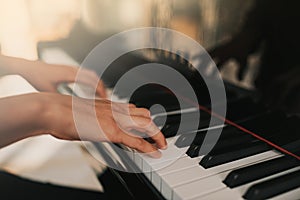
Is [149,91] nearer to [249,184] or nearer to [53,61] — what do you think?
[53,61]

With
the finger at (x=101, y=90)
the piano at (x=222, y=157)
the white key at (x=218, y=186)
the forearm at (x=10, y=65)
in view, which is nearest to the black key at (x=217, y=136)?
the piano at (x=222, y=157)

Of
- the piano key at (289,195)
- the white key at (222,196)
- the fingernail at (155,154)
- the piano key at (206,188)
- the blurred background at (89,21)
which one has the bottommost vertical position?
the piano key at (289,195)

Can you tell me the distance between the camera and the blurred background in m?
0.90

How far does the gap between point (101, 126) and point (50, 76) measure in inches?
16.3

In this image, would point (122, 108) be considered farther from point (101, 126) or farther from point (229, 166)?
point (229, 166)

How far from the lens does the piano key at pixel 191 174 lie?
1.98 ft

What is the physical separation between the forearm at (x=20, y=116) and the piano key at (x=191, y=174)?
0.32 metres

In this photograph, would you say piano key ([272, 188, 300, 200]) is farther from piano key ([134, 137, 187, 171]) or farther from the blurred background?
the blurred background

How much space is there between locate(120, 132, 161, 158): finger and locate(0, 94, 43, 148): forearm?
0.65ft

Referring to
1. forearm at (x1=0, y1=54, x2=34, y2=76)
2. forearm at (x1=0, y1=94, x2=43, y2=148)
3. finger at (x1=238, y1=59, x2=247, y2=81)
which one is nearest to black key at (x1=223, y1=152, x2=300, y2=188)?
finger at (x1=238, y1=59, x2=247, y2=81)

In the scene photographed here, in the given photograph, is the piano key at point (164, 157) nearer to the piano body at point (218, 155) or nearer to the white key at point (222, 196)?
the piano body at point (218, 155)

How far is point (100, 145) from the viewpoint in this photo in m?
0.89

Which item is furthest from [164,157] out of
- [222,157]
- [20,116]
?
[20,116]

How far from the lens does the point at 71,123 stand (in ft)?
2.34
